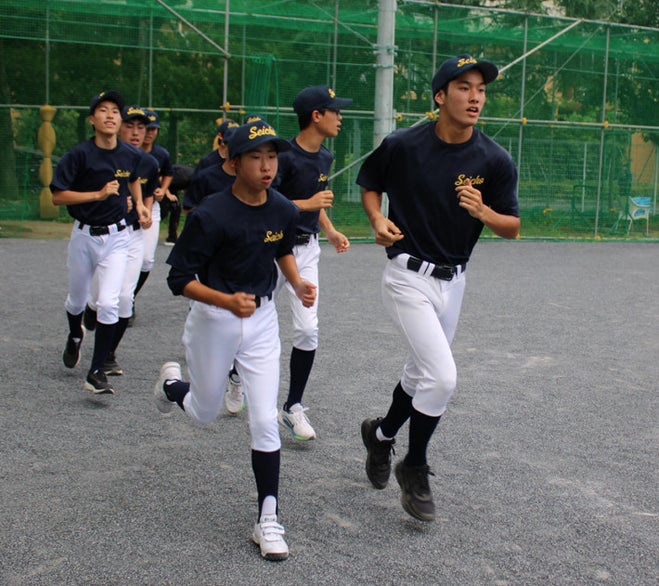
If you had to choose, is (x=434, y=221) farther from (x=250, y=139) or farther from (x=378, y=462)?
(x=378, y=462)

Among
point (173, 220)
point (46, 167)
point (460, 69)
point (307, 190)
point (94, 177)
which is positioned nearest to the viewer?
point (460, 69)

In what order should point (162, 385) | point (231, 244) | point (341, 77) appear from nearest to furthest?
point (231, 244)
point (162, 385)
point (341, 77)

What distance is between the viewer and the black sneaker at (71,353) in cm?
715

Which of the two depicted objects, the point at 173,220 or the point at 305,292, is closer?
the point at 305,292

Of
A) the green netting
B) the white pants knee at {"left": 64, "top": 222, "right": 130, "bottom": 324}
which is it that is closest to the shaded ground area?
the white pants knee at {"left": 64, "top": 222, "right": 130, "bottom": 324}

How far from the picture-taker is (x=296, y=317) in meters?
5.87

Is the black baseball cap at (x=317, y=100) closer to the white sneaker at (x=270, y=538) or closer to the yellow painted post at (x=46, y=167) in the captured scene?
the white sneaker at (x=270, y=538)

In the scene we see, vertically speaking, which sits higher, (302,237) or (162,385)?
(302,237)

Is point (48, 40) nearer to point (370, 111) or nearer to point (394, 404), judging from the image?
point (370, 111)

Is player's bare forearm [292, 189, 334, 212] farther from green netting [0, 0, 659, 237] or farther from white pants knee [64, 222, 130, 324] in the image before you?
green netting [0, 0, 659, 237]

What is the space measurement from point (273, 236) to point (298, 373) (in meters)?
1.66

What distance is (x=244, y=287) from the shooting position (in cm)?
433

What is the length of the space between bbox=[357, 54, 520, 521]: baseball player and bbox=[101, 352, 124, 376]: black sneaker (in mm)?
3028

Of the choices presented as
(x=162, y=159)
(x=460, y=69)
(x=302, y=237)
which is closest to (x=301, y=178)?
(x=302, y=237)
